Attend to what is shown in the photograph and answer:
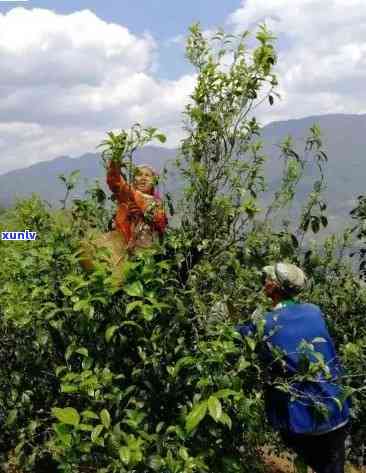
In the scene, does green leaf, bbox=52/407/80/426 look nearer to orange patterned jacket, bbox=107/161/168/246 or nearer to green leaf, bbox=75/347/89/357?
green leaf, bbox=75/347/89/357

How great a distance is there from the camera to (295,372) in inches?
164

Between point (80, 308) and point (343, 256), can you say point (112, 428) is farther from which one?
point (343, 256)

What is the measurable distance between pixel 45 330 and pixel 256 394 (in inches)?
67.6

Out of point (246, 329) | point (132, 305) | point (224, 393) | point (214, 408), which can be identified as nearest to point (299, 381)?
point (246, 329)

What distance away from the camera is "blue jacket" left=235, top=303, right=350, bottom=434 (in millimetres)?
4266

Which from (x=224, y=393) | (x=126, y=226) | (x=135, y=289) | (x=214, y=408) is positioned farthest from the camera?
(x=126, y=226)

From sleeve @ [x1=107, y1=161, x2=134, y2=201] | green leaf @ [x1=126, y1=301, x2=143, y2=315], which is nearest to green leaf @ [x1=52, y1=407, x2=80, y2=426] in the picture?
green leaf @ [x1=126, y1=301, x2=143, y2=315]

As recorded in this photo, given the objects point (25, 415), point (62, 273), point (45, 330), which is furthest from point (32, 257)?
point (25, 415)

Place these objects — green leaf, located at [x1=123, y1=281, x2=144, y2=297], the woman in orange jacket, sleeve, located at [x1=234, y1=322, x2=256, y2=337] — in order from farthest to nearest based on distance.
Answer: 1. the woman in orange jacket
2. sleeve, located at [x1=234, y1=322, x2=256, y2=337]
3. green leaf, located at [x1=123, y1=281, x2=144, y2=297]

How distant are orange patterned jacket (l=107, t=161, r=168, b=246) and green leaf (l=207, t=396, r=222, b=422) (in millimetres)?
1797

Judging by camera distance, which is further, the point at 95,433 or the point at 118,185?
the point at 118,185

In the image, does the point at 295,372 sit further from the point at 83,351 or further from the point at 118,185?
the point at 118,185

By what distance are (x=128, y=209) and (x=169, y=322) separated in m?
1.46

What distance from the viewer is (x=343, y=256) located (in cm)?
718
